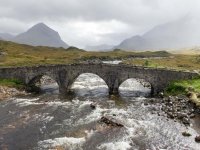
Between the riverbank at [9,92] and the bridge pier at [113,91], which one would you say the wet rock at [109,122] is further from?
the riverbank at [9,92]

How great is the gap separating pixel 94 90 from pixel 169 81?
17.7 metres

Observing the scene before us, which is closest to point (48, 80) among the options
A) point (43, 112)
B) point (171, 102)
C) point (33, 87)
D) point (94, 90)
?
point (33, 87)

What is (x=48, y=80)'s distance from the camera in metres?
89.4

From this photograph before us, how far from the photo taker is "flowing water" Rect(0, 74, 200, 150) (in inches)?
1516

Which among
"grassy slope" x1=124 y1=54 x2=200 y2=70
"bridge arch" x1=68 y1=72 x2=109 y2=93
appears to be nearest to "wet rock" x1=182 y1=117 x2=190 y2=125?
"bridge arch" x1=68 y1=72 x2=109 y2=93

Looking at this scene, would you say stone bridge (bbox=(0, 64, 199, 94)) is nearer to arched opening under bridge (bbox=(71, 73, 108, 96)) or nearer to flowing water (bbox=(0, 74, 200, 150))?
arched opening under bridge (bbox=(71, 73, 108, 96))

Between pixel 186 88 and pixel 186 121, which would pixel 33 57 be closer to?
pixel 186 88

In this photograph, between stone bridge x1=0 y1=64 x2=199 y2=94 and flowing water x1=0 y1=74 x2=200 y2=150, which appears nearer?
flowing water x1=0 y1=74 x2=200 y2=150

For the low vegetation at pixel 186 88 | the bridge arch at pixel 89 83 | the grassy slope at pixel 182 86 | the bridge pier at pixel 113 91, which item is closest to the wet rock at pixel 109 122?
the low vegetation at pixel 186 88

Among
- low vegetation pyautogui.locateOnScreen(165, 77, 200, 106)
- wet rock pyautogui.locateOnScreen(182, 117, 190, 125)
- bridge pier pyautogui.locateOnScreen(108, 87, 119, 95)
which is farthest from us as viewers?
bridge pier pyautogui.locateOnScreen(108, 87, 119, 95)

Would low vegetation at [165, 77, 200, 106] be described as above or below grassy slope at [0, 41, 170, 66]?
below

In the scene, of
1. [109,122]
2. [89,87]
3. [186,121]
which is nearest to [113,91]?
[89,87]

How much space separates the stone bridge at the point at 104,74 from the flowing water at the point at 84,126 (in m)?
4.32

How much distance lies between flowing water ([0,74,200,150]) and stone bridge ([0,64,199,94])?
14.2ft
